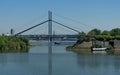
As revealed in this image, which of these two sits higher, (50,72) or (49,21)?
(49,21)

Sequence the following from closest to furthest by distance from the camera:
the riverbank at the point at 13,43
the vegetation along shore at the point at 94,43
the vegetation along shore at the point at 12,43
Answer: the vegetation along shore at the point at 12,43
the riverbank at the point at 13,43
the vegetation along shore at the point at 94,43

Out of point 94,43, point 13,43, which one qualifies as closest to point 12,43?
point 13,43

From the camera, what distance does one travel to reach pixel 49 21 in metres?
54.3

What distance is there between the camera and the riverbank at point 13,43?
1896 inches

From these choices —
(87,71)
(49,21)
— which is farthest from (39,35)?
(87,71)

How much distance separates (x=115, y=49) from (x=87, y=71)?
29.4 m

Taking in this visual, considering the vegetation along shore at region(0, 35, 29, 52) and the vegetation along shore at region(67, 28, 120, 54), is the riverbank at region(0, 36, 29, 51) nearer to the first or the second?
the vegetation along shore at region(0, 35, 29, 52)

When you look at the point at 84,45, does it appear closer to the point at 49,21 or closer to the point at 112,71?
the point at 49,21

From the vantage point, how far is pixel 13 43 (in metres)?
50.0

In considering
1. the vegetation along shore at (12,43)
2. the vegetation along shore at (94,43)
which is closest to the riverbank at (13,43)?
the vegetation along shore at (12,43)

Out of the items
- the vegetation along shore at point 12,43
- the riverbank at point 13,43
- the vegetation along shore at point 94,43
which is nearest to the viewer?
the vegetation along shore at point 12,43

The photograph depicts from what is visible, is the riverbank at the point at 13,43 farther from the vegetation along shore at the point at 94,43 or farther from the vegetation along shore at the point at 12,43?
the vegetation along shore at the point at 94,43

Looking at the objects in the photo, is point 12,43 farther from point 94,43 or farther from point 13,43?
point 94,43

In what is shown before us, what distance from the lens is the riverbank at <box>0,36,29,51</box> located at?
158ft
